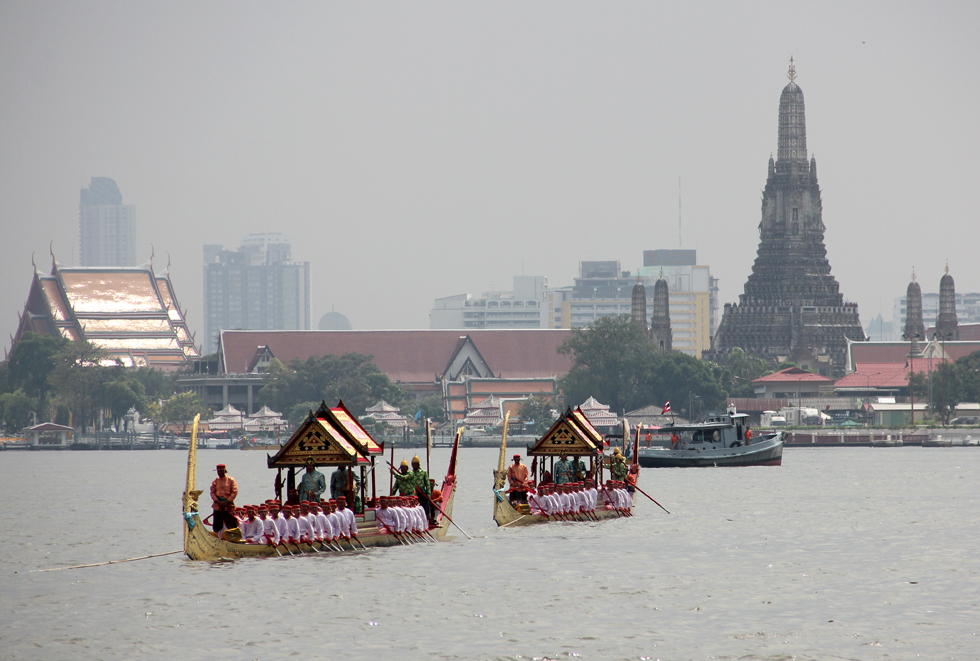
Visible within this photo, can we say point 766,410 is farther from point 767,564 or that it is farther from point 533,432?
point 767,564

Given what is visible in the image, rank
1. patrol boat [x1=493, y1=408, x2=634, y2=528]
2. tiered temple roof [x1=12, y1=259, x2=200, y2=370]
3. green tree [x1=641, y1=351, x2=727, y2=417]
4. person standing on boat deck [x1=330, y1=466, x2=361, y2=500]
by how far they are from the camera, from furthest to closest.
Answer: tiered temple roof [x1=12, y1=259, x2=200, y2=370] → green tree [x1=641, y1=351, x2=727, y2=417] → patrol boat [x1=493, y1=408, x2=634, y2=528] → person standing on boat deck [x1=330, y1=466, x2=361, y2=500]

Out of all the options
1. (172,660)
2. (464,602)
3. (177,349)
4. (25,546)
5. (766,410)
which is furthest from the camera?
(177,349)

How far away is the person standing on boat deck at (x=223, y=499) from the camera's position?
3119cm

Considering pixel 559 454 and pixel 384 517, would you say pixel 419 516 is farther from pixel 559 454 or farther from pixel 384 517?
pixel 559 454

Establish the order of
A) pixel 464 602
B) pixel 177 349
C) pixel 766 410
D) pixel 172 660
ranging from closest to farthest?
pixel 172 660 < pixel 464 602 < pixel 766 410 < pixel 177 349

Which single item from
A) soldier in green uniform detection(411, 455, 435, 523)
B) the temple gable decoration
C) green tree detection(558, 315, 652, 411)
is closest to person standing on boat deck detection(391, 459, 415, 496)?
soldier in green uniform detection(411, 455, 435, 523)

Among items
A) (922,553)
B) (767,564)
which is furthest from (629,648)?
(922,553)

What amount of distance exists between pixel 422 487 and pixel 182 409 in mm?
106969

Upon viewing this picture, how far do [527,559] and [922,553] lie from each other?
31.2ft

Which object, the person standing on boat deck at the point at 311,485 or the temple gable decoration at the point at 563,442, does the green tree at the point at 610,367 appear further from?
the person standing on boat deck at the point at 311,485

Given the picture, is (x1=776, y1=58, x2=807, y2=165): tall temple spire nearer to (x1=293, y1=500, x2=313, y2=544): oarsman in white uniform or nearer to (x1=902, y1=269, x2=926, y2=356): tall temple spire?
(x1=902, y1=269, x2=926, y2=356): tall temple spire

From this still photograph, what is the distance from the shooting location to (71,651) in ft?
79.8

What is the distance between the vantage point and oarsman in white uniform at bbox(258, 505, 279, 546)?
1284 inches

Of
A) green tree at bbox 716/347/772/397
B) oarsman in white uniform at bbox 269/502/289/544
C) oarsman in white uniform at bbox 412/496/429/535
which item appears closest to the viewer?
oarsman in white uniform at bbox 269/502/289/544
